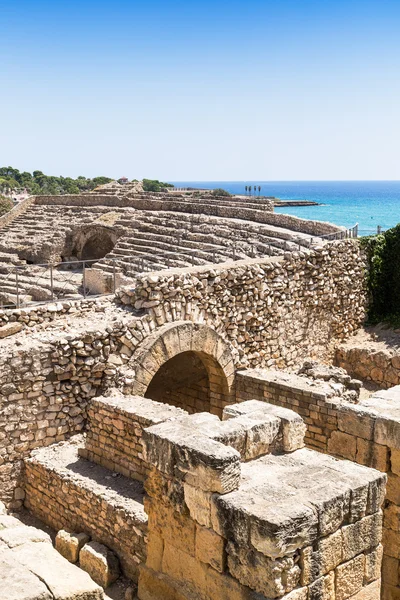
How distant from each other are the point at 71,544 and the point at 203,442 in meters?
3.88

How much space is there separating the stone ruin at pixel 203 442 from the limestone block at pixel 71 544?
2 centimetres

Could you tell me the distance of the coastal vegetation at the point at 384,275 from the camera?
16250mm

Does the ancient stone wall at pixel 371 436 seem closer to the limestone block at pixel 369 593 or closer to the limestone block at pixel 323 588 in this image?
the limestone block at pixel 369 593

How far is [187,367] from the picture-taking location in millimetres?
12102

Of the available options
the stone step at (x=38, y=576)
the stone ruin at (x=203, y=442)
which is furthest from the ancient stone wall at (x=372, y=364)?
the stone step at (x=38, y=576)

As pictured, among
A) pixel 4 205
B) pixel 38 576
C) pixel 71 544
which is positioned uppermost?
pixel 4 205

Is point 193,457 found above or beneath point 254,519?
above

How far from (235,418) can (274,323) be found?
7.31m

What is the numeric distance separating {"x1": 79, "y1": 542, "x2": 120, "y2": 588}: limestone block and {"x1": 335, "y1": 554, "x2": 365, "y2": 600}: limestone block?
3457 millimetres

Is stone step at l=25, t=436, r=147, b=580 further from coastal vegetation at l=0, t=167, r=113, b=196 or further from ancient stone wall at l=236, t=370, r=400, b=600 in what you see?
coastal vegetation at l=0, t=167, r=113, b=196

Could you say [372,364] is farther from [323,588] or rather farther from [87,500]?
[323,588]

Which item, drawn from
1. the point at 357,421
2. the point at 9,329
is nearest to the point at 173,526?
the point at 357,421

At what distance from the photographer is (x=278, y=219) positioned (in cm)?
2383

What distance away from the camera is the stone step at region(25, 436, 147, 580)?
280 inches
